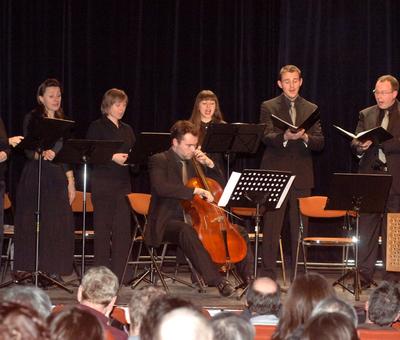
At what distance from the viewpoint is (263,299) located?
4840mm

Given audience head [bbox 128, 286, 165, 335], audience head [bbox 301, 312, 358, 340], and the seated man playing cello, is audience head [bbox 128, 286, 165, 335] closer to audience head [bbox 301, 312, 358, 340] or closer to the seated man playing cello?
audience head [bbox 301, 312, 358, 340]

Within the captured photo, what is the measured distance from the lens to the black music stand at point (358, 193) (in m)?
7.69

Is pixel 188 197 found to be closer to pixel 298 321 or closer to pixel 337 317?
pixel 298 321

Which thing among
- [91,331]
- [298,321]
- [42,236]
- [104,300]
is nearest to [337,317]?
[91,331]

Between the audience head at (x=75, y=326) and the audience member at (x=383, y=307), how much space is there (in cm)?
228

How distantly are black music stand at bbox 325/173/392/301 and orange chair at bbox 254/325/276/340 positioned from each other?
3.39 m

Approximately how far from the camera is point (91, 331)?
2697mm

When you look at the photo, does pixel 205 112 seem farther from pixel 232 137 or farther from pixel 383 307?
pixel 383 307

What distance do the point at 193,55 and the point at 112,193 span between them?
276 cm

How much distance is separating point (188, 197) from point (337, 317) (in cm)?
490

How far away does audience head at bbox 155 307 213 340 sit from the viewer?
2549mm

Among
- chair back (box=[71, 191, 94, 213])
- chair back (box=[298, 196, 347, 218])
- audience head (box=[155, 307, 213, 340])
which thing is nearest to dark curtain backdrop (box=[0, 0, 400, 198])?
chair back (box=[71, 191, 94, 213])

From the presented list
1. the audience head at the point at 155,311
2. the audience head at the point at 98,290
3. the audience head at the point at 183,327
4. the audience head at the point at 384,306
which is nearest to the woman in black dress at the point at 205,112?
the audience head at the point at 384,306

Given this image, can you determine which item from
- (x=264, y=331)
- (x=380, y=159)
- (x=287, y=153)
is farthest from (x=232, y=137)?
(x=264, y=331)
